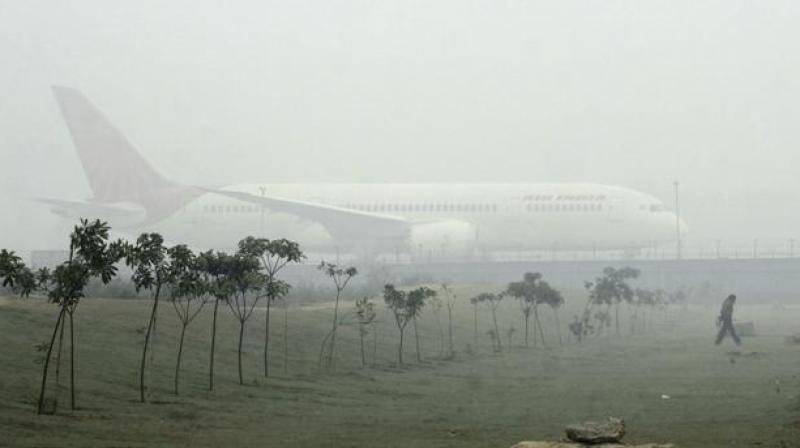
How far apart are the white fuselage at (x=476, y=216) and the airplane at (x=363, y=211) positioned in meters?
0.07

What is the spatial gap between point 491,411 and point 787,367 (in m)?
11.3

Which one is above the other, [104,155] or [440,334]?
[104,155]

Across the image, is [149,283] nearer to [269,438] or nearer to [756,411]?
[269,438]

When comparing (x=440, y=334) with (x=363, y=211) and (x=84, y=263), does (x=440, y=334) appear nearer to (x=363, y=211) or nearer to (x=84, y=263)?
(x=84, y=263)

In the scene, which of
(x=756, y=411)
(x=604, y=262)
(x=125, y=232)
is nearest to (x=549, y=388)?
(x=756, y=411)

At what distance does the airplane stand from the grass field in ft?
121

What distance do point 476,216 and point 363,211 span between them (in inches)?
341

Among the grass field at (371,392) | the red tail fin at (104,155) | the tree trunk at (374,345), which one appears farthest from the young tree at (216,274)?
the red tail fin at (104,155)

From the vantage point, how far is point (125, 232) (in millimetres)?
79812

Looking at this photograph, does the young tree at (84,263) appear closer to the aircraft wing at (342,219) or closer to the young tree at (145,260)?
the young tree at (145,260)

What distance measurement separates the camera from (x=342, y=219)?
7494 cm

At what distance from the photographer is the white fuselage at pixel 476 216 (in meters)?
73.4

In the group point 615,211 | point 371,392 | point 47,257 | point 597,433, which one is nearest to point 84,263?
point 371,392

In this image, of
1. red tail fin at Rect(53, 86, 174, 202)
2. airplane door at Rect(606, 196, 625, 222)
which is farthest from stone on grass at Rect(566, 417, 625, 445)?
red tail fin at Rect(53, 86, 174, 202)
